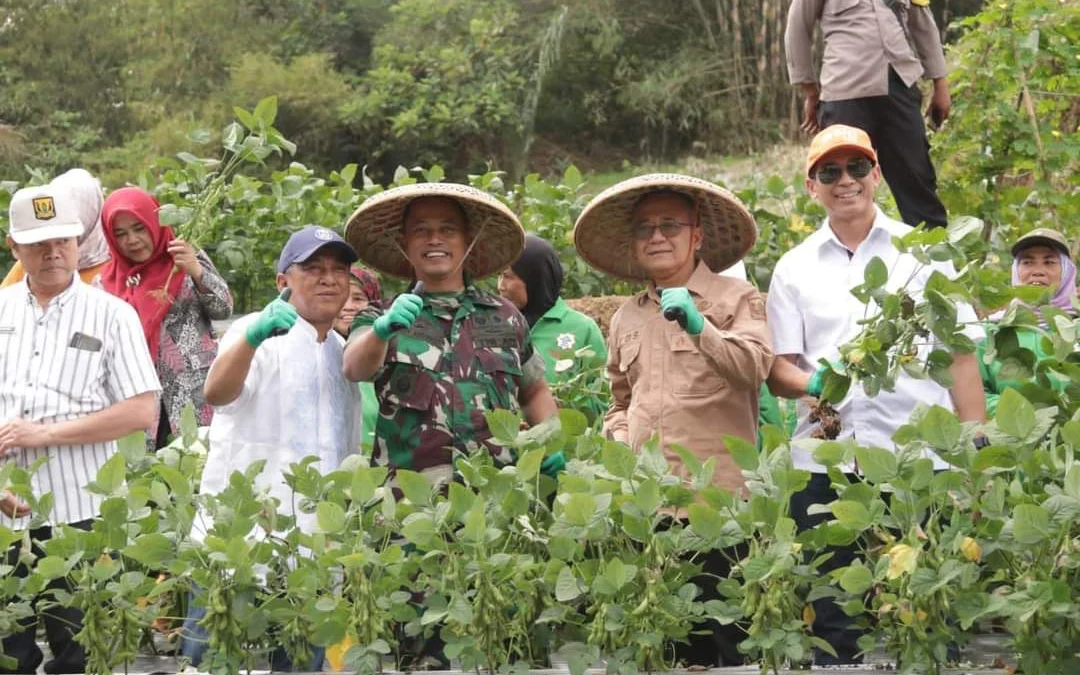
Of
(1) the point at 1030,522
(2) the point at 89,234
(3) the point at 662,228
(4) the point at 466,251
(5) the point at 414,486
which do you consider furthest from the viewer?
(2) the point at 89,234

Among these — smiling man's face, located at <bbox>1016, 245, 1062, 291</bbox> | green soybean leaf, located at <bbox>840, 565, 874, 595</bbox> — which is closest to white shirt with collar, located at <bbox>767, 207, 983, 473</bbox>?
green soybean leaf, located at <bbox>840, 565, 874, 595</bbox>

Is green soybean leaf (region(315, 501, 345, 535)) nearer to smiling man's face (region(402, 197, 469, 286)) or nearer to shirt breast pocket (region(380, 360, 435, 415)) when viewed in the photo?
shirt breast pocket (region(380, 360, 435, 415))

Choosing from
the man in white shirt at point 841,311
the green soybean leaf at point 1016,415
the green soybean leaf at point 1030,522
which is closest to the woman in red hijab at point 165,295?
the man in white shirt at point 841,311

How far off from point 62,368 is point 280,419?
66 centimetres

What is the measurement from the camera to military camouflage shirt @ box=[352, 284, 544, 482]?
12.0 ft

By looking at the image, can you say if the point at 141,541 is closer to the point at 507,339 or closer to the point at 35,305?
the point at 507,339

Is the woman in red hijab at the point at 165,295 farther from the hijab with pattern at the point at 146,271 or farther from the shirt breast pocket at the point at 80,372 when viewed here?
the shirt breast pocket at the point at 80,372

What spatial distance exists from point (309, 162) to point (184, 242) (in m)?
13.3

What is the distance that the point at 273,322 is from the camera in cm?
343

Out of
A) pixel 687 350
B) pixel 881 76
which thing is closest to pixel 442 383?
pixel 687 350

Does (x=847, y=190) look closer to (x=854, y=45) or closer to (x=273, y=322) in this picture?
(x=273, y=322)

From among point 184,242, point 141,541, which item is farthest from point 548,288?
point 141,541

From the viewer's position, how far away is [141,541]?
2.96 meters

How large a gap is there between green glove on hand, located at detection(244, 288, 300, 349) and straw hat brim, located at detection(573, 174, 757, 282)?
32.0 inches
